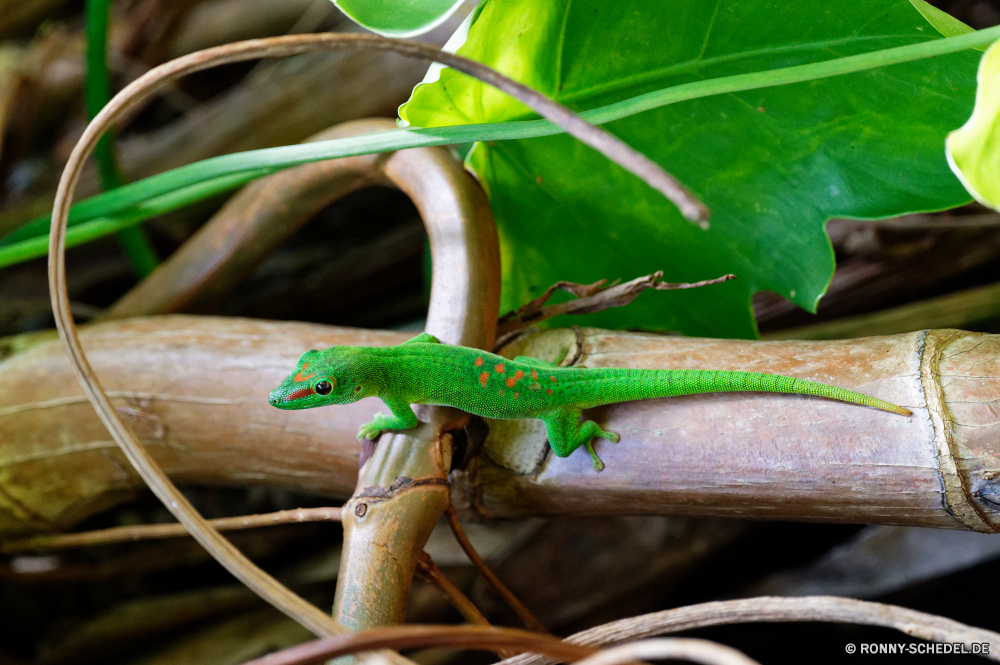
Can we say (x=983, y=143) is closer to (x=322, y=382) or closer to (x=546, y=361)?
(x=546, y=361)

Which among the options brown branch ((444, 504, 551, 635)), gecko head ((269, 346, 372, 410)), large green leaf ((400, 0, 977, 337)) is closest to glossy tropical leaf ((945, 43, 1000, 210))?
large green leaf ((400, 0, 977, 337))

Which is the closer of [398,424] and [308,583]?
[398,424]

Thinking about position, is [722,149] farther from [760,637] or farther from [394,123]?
[760,637]

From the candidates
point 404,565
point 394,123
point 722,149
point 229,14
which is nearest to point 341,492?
point 404,565

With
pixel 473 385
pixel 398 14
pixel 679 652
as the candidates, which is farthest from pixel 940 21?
pixel 679 652

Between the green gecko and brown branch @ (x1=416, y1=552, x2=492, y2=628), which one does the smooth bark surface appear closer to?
the green gecko

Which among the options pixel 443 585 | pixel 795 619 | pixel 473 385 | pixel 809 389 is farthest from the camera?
pixel 473 385
